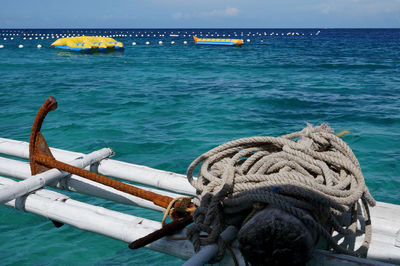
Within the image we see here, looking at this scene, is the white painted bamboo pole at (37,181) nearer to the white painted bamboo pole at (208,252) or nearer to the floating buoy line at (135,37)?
the white painted bamboo pole at (208,252)

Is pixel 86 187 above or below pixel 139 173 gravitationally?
below

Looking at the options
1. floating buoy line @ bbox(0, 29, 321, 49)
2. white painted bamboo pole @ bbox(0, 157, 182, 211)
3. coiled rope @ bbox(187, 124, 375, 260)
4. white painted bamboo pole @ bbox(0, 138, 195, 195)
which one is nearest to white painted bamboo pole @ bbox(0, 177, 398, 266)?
coiled rope @ bbox(187, 124, 375, 260)

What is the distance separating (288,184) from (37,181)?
81.1 inches

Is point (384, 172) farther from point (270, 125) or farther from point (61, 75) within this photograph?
point (61, 75)

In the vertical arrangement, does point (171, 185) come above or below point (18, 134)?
above

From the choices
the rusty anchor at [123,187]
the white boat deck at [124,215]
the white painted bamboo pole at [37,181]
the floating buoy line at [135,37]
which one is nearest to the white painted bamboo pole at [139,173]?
the white boat deck at [124,215]

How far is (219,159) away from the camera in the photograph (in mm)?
2535

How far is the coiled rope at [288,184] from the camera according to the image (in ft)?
6.26

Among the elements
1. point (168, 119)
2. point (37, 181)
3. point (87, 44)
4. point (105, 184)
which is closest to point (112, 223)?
point (105, 184)

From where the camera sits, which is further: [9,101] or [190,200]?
[9,101]

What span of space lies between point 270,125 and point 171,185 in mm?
6405

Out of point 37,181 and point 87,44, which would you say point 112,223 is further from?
point 87,44

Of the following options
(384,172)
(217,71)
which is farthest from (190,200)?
(217,71)

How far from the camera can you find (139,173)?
332 centimetres
